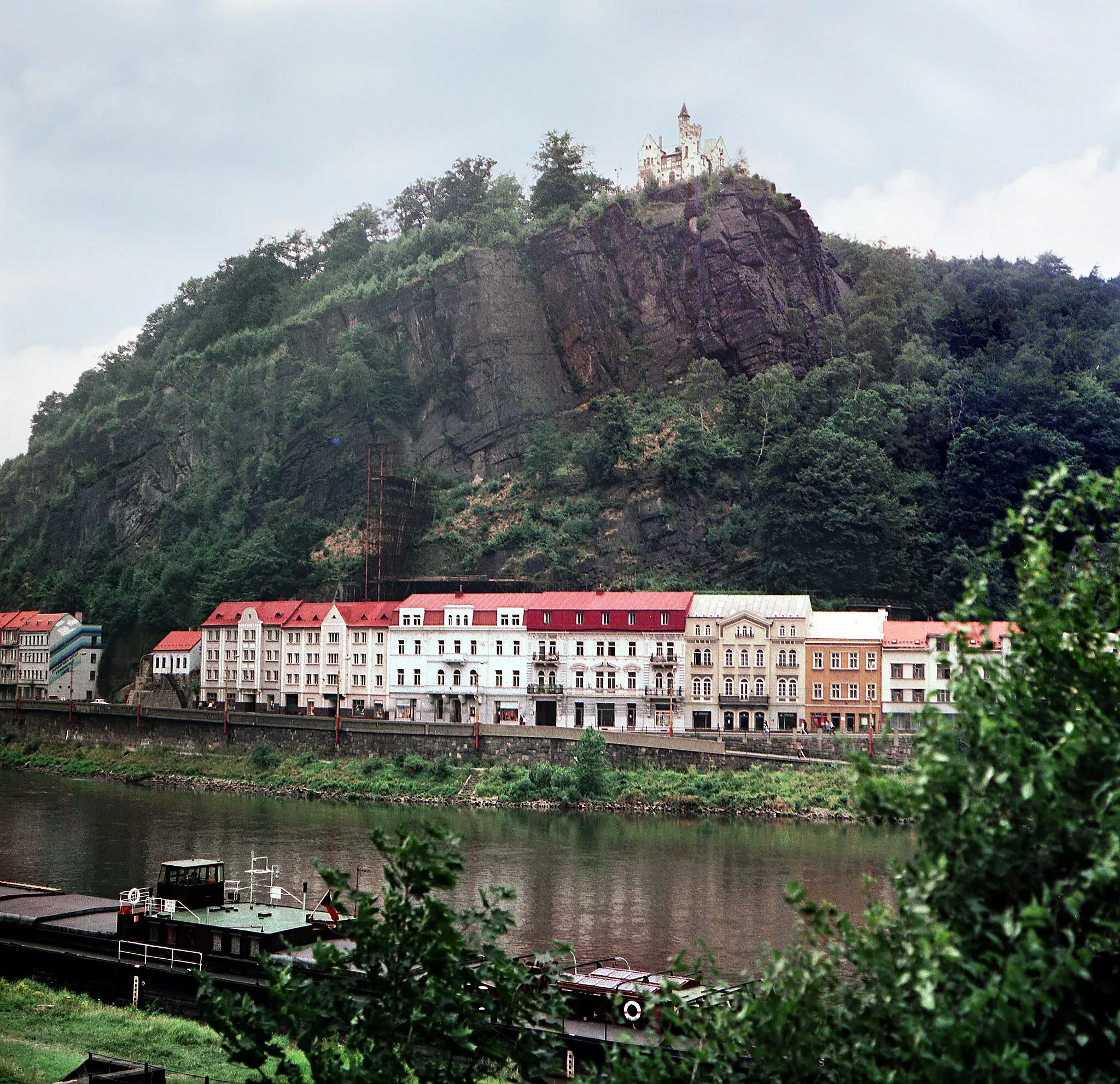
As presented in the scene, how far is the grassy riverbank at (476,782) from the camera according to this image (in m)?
63.2

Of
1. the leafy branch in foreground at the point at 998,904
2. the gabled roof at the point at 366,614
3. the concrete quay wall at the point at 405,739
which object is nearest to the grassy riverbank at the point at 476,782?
the concrete quay wall at the point at 405,739

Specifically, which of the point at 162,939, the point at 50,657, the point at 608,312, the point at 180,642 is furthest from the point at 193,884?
the point at 608,312

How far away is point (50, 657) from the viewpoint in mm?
101938

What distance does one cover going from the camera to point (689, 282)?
104875 millimetres

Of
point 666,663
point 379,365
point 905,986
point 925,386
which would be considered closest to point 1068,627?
point 905,986

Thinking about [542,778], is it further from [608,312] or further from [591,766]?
[608,312]

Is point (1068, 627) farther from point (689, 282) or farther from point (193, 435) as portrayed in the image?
point (193, 435)

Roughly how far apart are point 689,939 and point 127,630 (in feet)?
252

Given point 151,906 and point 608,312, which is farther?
point 608,312

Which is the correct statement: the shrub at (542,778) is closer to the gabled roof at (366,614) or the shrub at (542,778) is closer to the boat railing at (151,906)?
the gabled roof at (366,614)

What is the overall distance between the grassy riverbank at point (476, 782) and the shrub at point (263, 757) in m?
0.04

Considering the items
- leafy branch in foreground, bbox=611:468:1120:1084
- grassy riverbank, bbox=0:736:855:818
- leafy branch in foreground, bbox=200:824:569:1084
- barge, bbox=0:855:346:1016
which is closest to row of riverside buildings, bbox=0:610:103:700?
grassy riverbank, bbox=0:736:855:818

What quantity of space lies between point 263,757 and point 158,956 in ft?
150

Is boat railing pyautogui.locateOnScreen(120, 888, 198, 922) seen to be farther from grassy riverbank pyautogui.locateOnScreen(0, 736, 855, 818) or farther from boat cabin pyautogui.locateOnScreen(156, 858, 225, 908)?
grassy riverbank pyautogui.locateOnScreen(0, 736, 855, 818)
